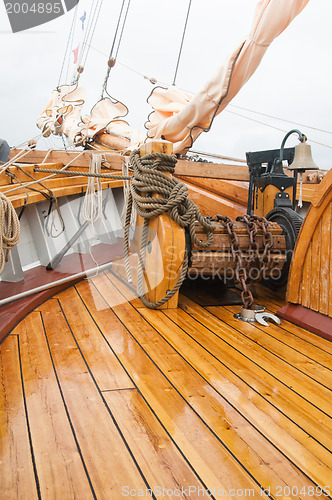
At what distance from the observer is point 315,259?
88.3 inches

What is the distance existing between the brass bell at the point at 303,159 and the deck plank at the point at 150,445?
6.51ft

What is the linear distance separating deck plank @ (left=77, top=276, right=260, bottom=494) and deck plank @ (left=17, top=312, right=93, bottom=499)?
1.00 feet

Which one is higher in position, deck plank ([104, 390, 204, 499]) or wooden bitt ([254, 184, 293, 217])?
wooden bitt ([254, 184, 293, 217])

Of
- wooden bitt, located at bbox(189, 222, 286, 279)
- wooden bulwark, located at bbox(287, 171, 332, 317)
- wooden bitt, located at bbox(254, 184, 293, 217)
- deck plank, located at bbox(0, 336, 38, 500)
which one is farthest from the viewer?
wooden bitt, located at bbox(254, 184, 293, 217)

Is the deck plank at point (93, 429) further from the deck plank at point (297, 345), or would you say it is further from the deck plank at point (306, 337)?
the deck plank at point (306, 337)

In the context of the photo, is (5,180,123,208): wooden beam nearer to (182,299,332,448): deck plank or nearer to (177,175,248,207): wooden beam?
(177,175,248,207): wooden beam

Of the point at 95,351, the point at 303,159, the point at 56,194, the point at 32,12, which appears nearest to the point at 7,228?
the point at 95,351

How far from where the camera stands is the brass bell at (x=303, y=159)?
9.16 ft

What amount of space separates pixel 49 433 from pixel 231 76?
120 inches

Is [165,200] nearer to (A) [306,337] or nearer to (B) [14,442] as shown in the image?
(A) [306,337]

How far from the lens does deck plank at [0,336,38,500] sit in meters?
1.04

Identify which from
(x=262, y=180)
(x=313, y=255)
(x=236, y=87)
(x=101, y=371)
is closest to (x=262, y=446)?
(x=101, y=371)

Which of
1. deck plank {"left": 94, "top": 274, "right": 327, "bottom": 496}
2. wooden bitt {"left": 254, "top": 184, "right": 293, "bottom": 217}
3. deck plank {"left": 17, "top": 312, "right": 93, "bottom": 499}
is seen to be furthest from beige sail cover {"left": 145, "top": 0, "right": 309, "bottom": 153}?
deck plank {"left": 17, "top": 312, "right": 93, "bottom": 499}

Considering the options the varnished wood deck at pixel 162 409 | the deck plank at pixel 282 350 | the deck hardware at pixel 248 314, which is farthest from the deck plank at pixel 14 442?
the deck hardware at pixel 248 314
